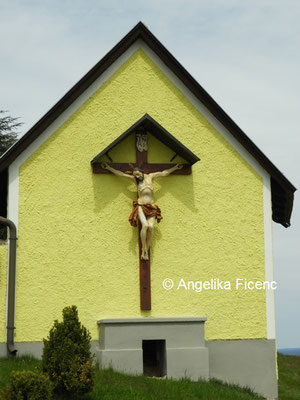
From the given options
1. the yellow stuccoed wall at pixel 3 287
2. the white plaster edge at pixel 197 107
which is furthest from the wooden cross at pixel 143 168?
the yellow stuccoed wall at pixel 3 287

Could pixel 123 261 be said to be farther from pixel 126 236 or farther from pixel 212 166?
pixel 212 166

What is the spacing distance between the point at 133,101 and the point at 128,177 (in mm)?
1860

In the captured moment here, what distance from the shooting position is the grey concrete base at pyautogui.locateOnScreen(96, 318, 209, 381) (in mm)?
14344

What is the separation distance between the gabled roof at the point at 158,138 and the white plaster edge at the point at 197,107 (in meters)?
1.13

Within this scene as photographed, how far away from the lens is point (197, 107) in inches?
642

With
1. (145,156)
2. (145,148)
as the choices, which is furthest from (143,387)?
(145,148)

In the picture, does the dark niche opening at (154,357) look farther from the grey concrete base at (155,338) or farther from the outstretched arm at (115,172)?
the outstretched arm at (115,172)

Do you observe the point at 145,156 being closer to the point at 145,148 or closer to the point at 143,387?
the point at 145,148

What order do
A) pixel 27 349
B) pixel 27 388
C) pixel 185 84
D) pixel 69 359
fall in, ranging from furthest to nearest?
1. pixel 185 84
2. pixel 27 349
3. pixel 69 359
4. pixel 27 388

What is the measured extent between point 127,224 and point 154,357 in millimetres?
3030

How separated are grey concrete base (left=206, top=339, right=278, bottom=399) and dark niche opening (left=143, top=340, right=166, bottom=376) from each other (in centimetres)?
108

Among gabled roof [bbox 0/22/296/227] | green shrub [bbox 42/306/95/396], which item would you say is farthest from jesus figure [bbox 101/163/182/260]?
green shrub [bbox 42/306/95/396]

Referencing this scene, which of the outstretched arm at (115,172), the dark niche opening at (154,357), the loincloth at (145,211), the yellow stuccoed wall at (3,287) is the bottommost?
the dark niche opening at (154,357)

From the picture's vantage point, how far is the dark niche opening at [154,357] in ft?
48.6
